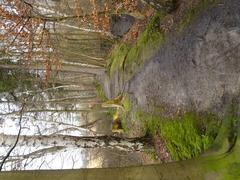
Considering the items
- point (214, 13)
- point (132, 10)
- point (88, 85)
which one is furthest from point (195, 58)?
point (88, 85)

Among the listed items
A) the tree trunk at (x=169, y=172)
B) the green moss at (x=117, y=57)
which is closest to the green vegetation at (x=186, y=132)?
the tree trunk at (x=169, y=172)

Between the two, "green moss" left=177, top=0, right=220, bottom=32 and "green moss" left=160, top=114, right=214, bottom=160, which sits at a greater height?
"green moss" left=177, top=0, right=220, bottom=32

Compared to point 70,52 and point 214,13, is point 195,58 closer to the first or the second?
point 214,13

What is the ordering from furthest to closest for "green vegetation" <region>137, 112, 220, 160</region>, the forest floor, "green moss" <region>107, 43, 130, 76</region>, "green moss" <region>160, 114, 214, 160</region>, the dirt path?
"green moss" <region>107, 43, 130, 76</region>, "green moss" <region>160, 114, 214, 160</region>, "green vegetation" <region>137, 112, 220, 160</region>, the forest floor, the dirt path

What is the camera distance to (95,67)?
46.4 ft

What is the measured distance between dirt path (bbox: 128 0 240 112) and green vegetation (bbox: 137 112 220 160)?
0.72ft

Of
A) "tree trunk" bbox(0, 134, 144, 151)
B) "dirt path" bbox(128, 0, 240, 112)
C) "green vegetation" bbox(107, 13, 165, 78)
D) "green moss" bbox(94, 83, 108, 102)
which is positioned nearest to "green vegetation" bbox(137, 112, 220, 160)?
"dirt path" bbox(128, 0, 240, 112)

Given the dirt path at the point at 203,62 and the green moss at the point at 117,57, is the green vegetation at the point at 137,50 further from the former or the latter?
the dirt path at the point at 203,62

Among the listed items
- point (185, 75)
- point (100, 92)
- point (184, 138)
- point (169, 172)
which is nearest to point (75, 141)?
point (184, 138)

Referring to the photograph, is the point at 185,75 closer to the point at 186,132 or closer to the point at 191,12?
the point at 186,132

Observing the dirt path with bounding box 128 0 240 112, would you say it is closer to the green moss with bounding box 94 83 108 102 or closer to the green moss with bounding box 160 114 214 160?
the green moss with bounding box 160 114 214 160

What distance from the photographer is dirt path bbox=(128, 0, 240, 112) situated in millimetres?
5055

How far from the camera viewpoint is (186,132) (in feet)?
21.3

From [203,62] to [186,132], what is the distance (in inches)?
56.8
